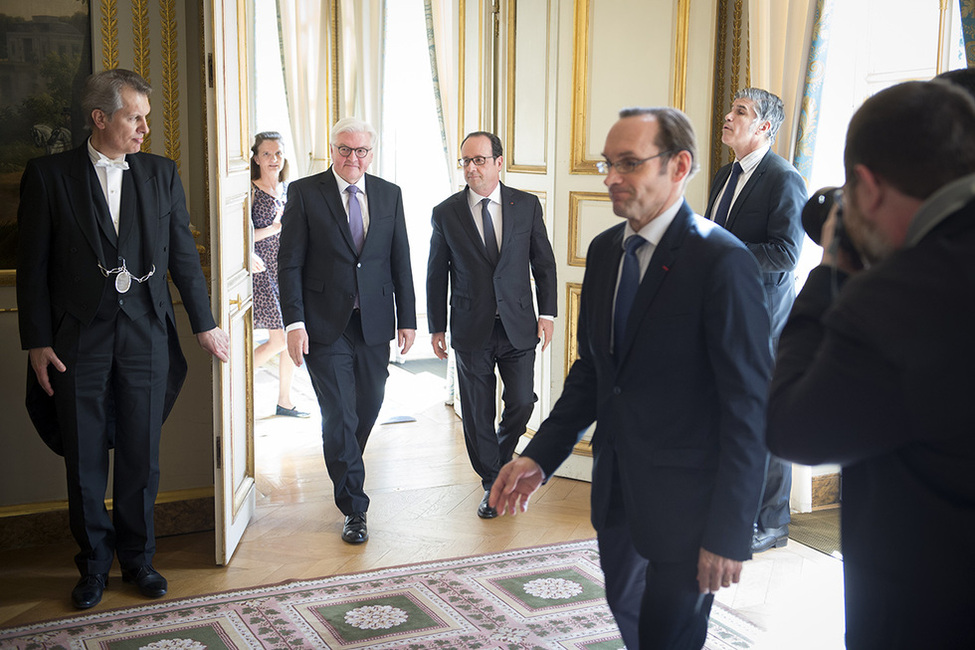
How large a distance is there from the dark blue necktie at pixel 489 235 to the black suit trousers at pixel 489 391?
0.32 metres

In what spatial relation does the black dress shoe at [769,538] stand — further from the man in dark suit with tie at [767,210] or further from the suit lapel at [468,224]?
the suit lapel at [468,224]

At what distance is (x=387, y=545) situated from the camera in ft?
14.1

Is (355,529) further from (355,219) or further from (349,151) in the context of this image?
(349,151)

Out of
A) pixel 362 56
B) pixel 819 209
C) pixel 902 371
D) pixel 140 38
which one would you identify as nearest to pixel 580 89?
pixel 140 38

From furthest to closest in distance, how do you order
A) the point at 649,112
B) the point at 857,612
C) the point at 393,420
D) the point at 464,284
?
the point at 393,420
the point at 464,284
the point at 649,112
the point at 857,612

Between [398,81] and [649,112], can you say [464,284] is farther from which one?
[398,81]

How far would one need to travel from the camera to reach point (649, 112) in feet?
7.34

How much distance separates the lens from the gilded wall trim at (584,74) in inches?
191

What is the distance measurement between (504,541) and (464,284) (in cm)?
125

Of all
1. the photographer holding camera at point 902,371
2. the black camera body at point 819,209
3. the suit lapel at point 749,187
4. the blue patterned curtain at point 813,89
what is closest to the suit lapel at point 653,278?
the black camera body at point 819,209

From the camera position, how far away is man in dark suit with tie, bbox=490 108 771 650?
2.09 meters

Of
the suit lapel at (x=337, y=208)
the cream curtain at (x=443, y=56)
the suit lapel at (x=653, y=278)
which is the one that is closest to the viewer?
the suit lapel at (x=653, y=278)

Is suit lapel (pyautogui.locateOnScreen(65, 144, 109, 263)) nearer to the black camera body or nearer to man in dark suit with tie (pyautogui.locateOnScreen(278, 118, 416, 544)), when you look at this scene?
man in dark suit with tie (pyautogui.locateOnScreen(278, 118, 416, 544))

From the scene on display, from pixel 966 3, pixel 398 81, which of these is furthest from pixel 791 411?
pixel 398 81
